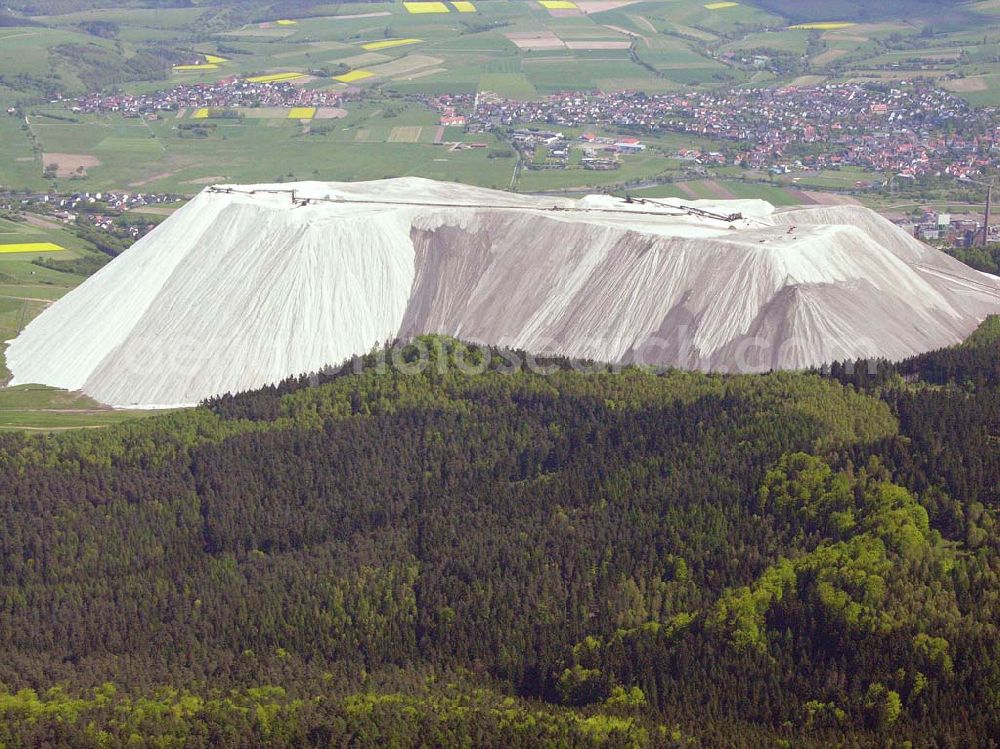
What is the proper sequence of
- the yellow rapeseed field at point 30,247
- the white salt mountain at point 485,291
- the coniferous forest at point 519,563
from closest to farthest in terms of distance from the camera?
1. the coniferous forest at point 519,563
2. the white salt mountain at point 485,291
3. the yellow rapeseed field at point 30,247

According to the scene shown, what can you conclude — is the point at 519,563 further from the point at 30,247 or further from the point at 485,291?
the point at 30,247

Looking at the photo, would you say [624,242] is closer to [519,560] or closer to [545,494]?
[545,494]

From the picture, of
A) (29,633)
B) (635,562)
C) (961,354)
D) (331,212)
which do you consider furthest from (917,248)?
(29,633)

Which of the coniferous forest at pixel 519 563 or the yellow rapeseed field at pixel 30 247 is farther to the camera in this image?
the yellow rapeseed field at pixel 30 247

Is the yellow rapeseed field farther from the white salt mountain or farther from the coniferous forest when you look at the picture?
the coniferous forest

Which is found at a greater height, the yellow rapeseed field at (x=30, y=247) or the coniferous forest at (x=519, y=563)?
the coniferous forest at (x=519, y=563)

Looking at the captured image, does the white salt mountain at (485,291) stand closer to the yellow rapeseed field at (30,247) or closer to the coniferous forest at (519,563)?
the coniferous forest at (519,563)

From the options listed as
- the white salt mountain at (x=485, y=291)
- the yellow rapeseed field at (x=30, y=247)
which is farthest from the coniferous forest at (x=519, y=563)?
the yellow rapeseed field at (x=30, y=247)
